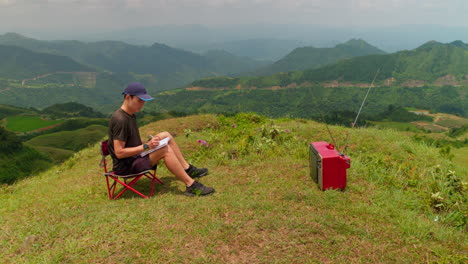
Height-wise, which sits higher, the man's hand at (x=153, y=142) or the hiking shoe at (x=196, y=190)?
the man's hand at (x=153, y=142)

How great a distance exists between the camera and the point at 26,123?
120 metres

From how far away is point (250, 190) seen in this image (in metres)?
6.00

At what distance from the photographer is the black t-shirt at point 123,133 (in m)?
5.45

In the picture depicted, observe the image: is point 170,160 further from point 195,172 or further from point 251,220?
point 251,220

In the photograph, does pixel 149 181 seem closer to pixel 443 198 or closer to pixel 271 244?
pixel 271 244

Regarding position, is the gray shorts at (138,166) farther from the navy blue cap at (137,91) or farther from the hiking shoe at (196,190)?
the navy blue cap at (137,91)

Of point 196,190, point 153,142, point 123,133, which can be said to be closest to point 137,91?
point 123,133

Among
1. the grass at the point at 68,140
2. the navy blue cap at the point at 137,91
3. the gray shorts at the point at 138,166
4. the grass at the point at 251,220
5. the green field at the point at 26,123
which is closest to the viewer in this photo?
the grass at the point at 251,220

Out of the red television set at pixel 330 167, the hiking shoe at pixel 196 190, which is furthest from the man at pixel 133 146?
the red television set at pixel 330 167

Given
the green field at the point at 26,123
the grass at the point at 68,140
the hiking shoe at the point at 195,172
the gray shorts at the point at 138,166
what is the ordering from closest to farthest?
the gray shorts at the point at 138,166, the hiking shoe at the point at 195,172, the grass at the point at 68,140, the green field at the point at 26,123

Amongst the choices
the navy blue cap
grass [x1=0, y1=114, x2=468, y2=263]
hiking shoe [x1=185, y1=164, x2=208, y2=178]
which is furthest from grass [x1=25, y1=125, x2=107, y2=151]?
the navy blue cap

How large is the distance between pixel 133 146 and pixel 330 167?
166 inches

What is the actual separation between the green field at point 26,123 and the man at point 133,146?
132 m

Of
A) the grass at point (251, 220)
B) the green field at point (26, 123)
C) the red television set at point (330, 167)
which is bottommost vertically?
the green field at point (26, 123)
